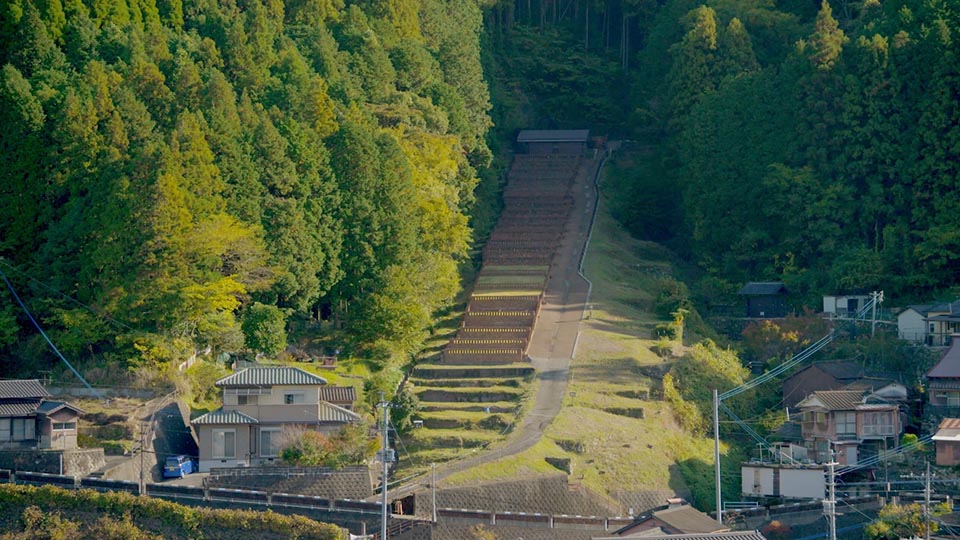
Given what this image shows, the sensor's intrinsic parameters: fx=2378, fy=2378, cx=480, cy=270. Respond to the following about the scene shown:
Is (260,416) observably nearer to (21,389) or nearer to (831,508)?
(21,389)

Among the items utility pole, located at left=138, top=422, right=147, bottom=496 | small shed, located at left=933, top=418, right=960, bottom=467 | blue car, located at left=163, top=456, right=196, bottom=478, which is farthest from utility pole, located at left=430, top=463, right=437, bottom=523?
small shed, located at left=933, top=418, right=960, bottom=467

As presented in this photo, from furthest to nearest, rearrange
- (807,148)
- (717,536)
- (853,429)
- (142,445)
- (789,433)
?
(807,148)
(789,433)
(853,429)
(142,445)
(717,536)

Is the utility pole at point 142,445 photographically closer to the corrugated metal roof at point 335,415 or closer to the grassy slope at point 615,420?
the corrugated metal roof at point 335,415

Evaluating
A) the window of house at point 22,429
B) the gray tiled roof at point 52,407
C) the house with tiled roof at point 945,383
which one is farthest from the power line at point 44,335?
the house with tiled roof at point 945,383

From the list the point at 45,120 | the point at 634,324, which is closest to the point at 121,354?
the point at 45,120

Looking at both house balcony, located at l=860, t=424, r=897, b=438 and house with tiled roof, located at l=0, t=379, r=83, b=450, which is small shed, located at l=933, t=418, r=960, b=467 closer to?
house balcony, located at l=860, t=424, r=897, b=438

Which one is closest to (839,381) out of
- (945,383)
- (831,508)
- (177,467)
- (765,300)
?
(945,383)
